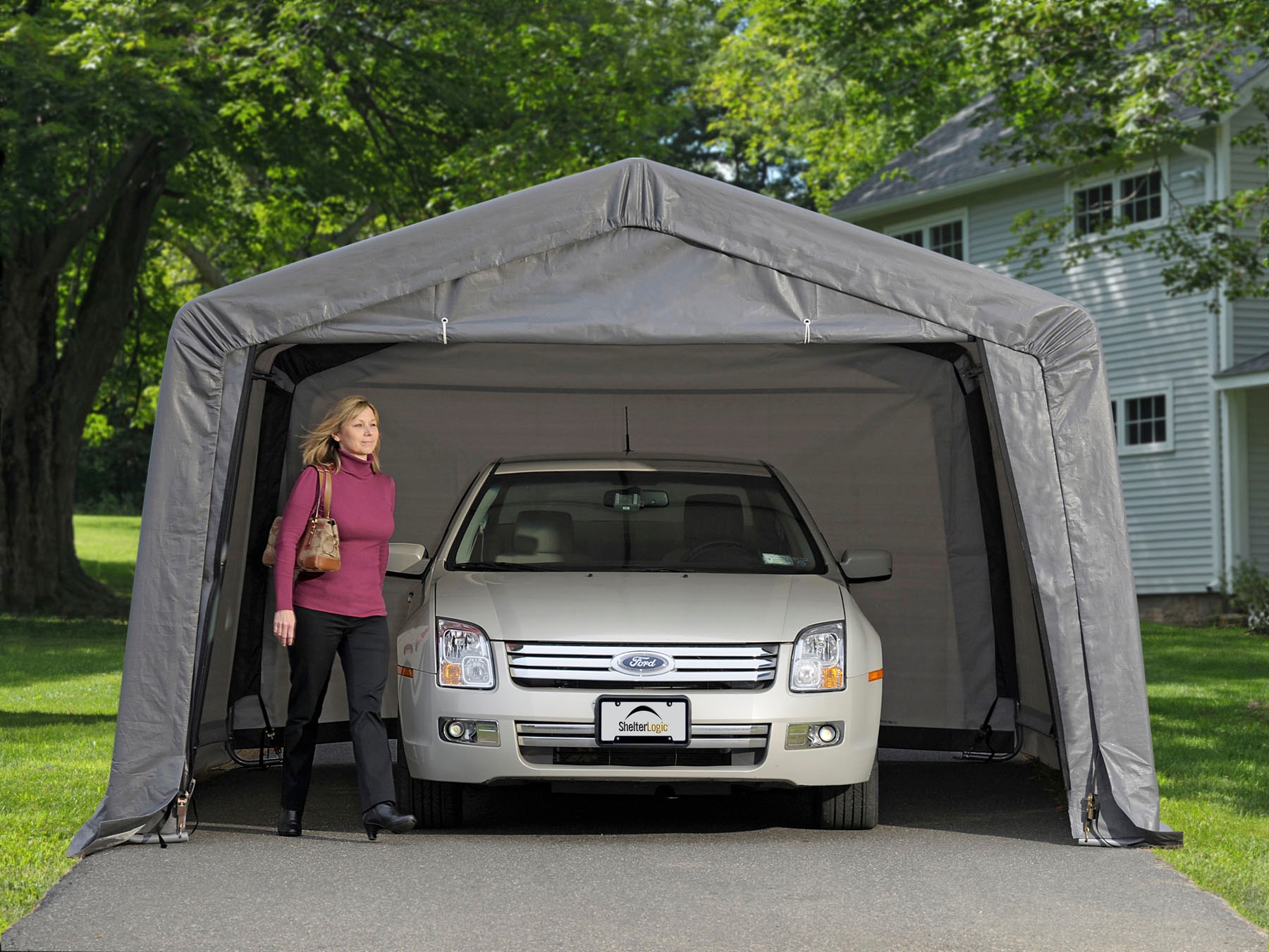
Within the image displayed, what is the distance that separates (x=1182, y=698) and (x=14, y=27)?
15051mm

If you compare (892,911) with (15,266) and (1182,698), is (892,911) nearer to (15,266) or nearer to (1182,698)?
(1182,698)

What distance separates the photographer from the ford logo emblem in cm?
684

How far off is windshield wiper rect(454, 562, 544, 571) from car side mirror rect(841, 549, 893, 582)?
4.87ft

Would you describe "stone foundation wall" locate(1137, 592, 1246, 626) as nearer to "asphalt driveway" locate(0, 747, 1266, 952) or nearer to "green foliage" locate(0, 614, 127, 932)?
"green foliage" locate(0, 614, 127, 932)

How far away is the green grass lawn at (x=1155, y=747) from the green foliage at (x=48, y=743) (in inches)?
0.5

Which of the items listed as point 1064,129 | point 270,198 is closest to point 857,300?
point 1064,129

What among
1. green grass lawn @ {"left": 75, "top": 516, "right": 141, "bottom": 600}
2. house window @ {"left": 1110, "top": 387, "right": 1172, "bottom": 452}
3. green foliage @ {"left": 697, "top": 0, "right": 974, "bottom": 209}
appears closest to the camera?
green foliage @ {"left": 697, "top": 0, "right": 974, "bottom": 209}

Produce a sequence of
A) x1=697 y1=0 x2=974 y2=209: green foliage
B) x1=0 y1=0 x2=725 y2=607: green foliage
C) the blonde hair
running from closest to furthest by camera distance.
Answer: the blonde hair
x1=0 y1=0 x2=725 y2=607: green foliage
x1=697 y1=0 x2=974 y2=209: green foliage

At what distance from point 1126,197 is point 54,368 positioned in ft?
52.4

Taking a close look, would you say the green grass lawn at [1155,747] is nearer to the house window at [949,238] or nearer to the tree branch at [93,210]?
the tree branch at [93,210]

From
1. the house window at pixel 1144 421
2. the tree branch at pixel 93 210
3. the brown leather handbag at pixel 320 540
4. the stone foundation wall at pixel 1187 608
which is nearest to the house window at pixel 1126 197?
the house window at pixel 1144 421

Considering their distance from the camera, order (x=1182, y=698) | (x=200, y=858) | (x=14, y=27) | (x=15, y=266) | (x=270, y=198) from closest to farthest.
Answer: (x=200, y=858) < (x=1182, y=698) < (x=14, y=27) < (x=15, y=266) < (x=270, y=198)

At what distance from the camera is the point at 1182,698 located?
44.8 ft

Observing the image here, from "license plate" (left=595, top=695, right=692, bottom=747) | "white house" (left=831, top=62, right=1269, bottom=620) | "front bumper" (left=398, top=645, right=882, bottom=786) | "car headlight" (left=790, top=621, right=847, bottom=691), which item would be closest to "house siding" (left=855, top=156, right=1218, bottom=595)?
"white house" (left=831, top=62, right=1269, bottom=620)
